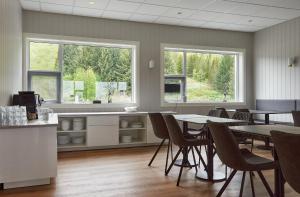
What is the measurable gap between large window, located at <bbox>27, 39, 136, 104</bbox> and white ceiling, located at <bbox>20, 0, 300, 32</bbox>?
2.35 ft

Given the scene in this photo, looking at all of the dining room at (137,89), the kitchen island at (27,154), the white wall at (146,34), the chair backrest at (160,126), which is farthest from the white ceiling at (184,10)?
the kitchen island at (27,154)

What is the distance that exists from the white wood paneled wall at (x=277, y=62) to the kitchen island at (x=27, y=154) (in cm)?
529

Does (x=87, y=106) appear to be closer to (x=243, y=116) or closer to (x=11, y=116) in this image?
(x=11, y=116)

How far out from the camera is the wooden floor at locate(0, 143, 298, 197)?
9.77ft

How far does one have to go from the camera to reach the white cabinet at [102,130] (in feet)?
17.5

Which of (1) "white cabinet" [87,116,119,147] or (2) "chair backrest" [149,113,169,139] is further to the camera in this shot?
(1) "white cabinet" [87,116,119,147]

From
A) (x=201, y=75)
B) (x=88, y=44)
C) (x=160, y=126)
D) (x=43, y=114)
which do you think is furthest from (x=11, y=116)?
(x=201, y=75)

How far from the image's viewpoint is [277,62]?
21.1ft

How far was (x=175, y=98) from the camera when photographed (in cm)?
657

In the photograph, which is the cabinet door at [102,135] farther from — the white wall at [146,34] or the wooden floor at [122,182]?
the white wall at [146,34]

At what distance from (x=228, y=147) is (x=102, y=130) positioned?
3438 millimetres

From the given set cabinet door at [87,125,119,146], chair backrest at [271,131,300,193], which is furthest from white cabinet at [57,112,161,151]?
chair backrest at [271,131,300,193]

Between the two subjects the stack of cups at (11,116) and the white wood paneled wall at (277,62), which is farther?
the white wood paneled wall at (277,62)

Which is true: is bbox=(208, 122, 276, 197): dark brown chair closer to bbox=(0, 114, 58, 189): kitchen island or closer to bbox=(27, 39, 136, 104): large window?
bbox=(0, 114, 58, 189): kitchen island
